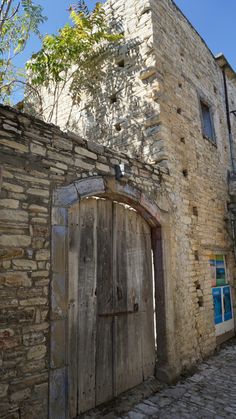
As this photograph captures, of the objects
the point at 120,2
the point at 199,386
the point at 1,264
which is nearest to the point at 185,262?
the point at 199,386

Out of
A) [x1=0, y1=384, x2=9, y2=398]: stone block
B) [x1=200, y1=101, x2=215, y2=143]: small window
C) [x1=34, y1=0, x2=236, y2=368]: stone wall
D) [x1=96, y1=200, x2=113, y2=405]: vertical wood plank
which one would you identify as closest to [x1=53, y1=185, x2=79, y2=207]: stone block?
[x1=96, y1=200, x2=113, y2=405]: vertical wood plank

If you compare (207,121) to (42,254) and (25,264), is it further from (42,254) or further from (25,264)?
(25,264)

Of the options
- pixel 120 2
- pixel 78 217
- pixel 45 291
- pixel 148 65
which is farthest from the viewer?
pixel 120 2

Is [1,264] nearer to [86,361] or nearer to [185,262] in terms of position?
[86,361]

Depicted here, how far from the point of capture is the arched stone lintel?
282cm

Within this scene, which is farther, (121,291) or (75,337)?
(121,291)

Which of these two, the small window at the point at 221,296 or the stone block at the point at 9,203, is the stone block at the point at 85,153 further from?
the small window at the point at 221,296

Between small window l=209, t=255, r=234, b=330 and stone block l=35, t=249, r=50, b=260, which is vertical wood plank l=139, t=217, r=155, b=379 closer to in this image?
stone block l=35, t=249, r=50, b=260

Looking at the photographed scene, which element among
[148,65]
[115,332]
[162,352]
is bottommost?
[162,352]

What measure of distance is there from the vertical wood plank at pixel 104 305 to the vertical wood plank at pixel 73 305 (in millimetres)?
330

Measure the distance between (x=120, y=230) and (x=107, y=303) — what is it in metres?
0.94

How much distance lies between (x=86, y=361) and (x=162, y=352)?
128 cm

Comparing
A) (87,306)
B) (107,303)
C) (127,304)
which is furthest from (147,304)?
(87,306)

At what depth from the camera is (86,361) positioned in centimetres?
296
